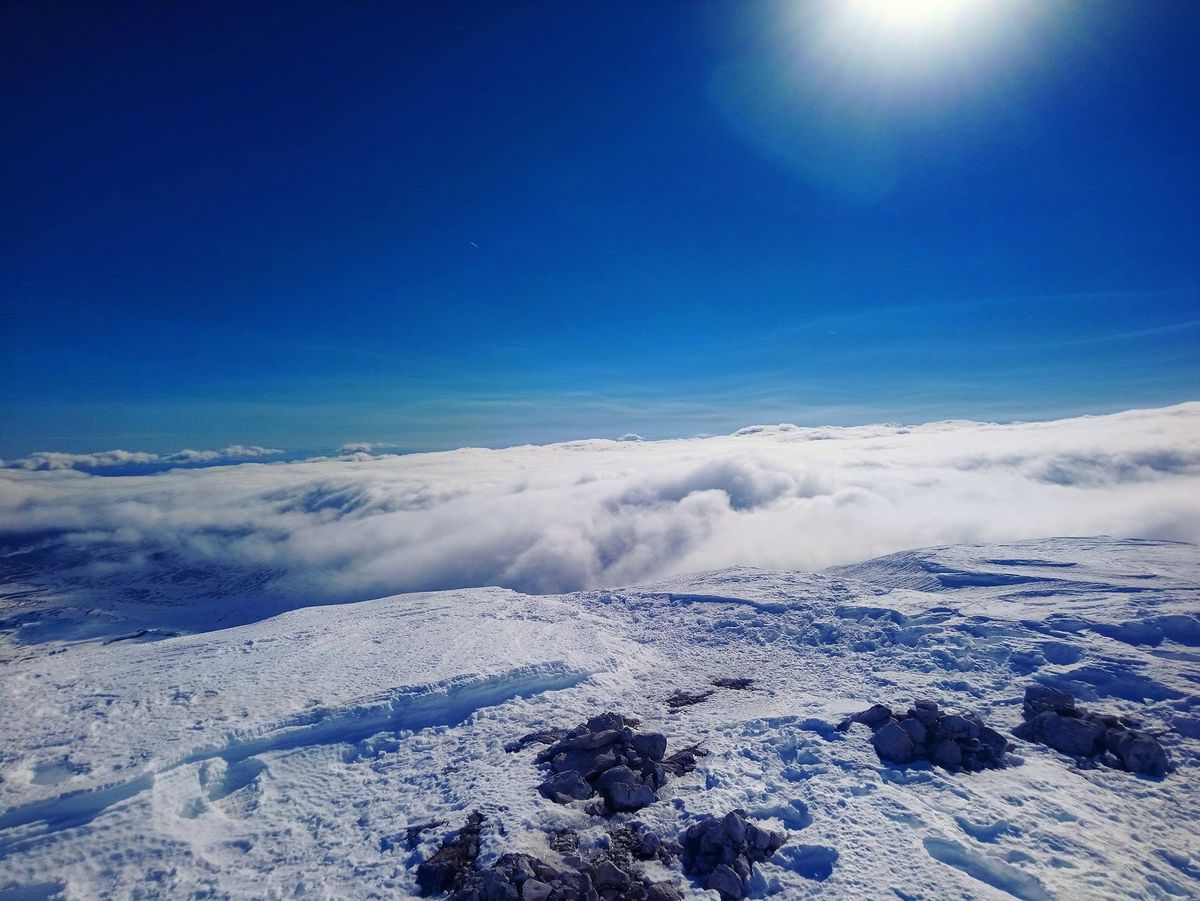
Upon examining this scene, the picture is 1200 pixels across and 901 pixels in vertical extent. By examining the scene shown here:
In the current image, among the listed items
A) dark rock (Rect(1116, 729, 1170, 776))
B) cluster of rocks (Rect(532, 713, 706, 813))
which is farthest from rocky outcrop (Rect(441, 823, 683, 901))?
dark rock (Rect(1116, 729, 1170, 776))

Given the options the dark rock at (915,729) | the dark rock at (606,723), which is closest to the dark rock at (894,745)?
the dark rock at (915,729)

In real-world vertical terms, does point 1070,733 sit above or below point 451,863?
above

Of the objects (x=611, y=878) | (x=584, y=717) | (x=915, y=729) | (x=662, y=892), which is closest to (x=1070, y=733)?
(x=915, y=729)

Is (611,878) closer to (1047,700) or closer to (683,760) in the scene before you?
(683,760)

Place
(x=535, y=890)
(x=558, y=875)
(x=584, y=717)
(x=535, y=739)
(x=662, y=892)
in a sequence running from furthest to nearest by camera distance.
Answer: (x=584, y=717)
(x=535, y=739)
(x=558, y=875)
(x=662, y=892)
(x=535, y=890)

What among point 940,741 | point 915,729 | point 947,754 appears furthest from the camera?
point 915,729

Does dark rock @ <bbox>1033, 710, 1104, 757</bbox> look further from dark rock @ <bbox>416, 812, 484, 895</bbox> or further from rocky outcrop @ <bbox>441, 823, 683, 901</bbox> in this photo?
dark rock @ <bbox>416, 812, 484, 895</bbox>

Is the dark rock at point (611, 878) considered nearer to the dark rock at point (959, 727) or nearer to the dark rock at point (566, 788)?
the dark rock at point (566, 788)

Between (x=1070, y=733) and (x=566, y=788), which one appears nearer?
(x=566, y=788)
